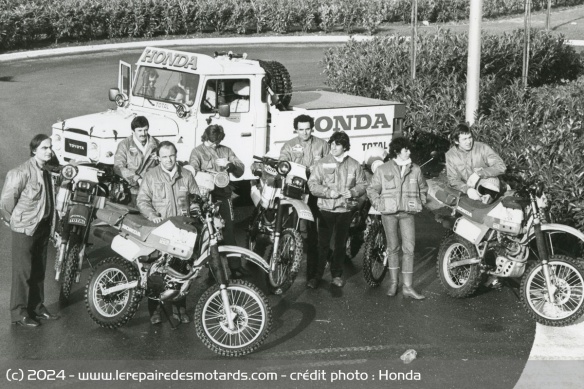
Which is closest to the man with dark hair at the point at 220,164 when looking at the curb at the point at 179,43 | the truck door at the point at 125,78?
the truck door at the point at 125,78

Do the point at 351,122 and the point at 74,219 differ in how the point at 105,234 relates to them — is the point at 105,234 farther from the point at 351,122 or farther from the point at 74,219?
the point at 351,122

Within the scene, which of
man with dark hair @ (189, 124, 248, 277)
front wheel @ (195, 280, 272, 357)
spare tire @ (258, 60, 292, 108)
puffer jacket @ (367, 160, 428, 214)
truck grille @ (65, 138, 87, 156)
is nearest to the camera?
front wheel @ (195, 280, 272, 357)

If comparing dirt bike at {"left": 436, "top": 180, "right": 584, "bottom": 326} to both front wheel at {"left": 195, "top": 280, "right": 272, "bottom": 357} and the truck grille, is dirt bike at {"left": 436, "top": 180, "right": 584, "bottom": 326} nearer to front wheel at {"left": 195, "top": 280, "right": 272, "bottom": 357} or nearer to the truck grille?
front wheel at {"left": 195, "top": 280, "right": 272, "bottom": 357}

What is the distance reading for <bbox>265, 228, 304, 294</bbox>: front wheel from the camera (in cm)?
1073

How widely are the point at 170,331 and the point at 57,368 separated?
135cm

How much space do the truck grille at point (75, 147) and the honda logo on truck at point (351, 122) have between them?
3486 mm

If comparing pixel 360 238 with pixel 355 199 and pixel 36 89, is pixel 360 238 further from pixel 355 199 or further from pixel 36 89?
pixel 36 89

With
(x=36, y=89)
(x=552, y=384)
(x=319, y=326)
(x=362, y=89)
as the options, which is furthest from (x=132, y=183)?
(x=36, y=89)

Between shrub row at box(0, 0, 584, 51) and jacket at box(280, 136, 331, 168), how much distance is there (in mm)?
22887

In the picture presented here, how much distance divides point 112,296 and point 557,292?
4.42 meters

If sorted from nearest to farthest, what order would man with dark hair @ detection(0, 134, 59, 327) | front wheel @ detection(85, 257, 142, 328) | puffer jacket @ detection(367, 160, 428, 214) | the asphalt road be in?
1. the asphalt road
2. front wheel @ detection(85, 257, 142, 328)
3. man with dark hair @ detection(0, 134, 59, 327)
4. puffer jacket @ detection(367, 160, 428, 214)

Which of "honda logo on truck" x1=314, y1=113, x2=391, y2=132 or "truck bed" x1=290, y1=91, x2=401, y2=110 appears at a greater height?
"truck bed" x1=290, y1=91, x2=401, y2=110

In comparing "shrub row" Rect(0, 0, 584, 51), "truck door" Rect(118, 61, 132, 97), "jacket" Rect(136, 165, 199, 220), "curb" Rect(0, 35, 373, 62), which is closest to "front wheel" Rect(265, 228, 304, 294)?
"jacket" Rect(136, 165, 199, 220)

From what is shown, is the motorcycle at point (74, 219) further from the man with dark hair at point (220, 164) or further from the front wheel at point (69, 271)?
the man with dark hair at point (220, 164)
